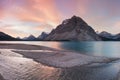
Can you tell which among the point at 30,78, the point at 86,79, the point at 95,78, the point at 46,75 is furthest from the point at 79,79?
the point at 30,78

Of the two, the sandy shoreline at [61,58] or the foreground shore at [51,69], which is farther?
the sandy shoreline at [61,58]

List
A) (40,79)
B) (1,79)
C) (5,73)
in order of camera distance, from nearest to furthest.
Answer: (1,79) → (40,79) → (5,73)

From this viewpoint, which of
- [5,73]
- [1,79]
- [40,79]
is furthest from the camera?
[5,73]

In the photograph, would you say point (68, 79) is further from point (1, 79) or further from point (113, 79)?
point (1, 79)

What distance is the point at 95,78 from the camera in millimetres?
23453

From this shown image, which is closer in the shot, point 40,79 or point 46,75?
point 40,79

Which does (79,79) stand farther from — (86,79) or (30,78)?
(30,78)

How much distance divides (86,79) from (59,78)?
335 cm

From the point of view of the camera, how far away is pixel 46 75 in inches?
934

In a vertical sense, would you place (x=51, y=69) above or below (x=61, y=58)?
below

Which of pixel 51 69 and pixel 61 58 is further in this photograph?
pixel 61 58

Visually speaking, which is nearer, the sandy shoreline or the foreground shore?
the foreground shore

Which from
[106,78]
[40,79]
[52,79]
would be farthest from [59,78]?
[106,78]

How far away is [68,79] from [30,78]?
14.6 feet
